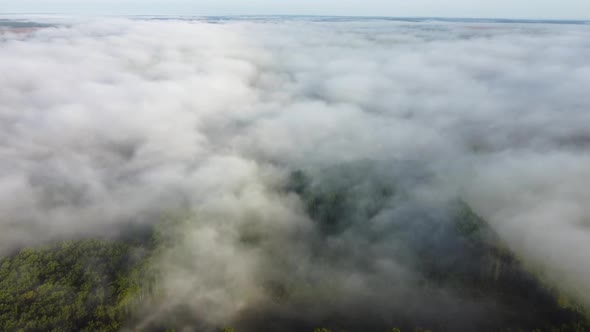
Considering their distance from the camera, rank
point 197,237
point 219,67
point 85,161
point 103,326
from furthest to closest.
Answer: point 219,67
point 85,161
point 197,237
point 103,326

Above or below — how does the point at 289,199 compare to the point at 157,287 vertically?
above

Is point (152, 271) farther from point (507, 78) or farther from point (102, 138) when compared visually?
point (507, 78)

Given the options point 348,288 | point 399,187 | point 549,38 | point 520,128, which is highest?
point 549,38

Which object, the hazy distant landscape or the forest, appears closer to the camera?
the forest

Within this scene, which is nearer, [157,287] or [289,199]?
[157,287]

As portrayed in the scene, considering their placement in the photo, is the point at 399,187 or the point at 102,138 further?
the point at 102,138

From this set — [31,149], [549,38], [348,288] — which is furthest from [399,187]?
[549,38]

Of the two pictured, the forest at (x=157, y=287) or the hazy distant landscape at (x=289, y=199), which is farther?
the hazy distant landscape at (x=289, y=199)

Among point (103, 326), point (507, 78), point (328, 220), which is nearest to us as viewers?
point (103, 326)
